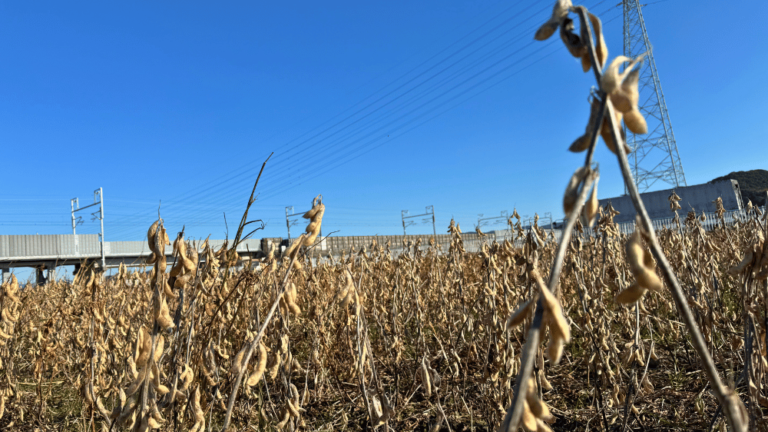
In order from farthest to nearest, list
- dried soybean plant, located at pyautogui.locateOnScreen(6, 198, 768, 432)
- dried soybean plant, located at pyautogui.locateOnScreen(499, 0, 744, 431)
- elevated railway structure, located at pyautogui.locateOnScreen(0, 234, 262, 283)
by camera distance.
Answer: elevated railway structure, located at pyautogui.locateOnScreen(0, 234, 262, 283) → dried soybean plant, located at pyautogui.locateOnScreen(6, 198, 768, 432) → dried soybean plant, located at pyautogui.locateOnScreen(499, 0, 744, 431)

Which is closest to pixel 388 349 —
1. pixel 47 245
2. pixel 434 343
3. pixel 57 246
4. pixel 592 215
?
pixel 434 343

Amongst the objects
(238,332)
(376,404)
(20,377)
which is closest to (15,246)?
(20,377)

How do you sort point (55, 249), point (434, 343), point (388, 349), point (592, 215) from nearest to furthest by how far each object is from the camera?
point (592, 215), point (388, 349), point (434, 343), point (55, 249)

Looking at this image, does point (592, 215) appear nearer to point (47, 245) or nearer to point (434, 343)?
point (434, 343)

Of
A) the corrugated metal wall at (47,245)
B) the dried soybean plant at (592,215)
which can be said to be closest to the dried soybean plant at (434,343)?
the dried soybean plant at (592,215)

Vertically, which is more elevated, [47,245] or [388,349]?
[47,245]

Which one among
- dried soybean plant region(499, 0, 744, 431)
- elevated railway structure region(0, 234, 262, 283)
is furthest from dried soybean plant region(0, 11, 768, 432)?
elevated railway structure region(0, 234, 262, 283)

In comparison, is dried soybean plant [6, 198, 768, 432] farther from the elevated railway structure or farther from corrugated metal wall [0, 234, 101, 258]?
corrugated metal wall [0, 234, 101, 258]

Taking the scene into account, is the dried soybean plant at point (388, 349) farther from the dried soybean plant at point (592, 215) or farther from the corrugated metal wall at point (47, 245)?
the corrugated metal wall at point (47, 245)

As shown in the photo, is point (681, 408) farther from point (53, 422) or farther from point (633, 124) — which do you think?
point (53, 422)

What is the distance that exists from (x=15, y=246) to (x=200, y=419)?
31.8 meters

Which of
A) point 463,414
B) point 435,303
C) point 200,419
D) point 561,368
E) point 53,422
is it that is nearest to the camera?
point 200,419

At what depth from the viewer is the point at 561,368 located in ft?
9.43

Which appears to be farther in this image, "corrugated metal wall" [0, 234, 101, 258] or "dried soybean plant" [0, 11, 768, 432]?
"corrugated metal wall" [0, 234, 101, 258]
